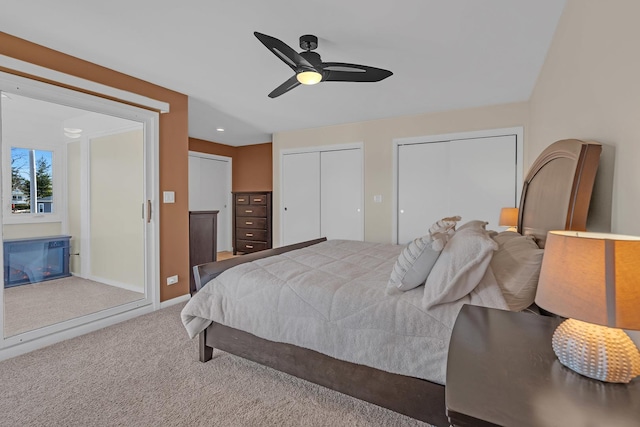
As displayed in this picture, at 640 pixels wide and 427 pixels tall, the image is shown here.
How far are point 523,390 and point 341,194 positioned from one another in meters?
4.22

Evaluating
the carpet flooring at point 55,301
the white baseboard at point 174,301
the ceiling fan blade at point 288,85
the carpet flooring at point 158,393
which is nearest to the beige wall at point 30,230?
the carpet flooring at point 55,301

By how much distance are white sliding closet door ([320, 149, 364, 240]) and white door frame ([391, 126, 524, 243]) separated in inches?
20.3

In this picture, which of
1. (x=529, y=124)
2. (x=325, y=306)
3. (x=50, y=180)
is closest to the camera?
(x=325, y=306)

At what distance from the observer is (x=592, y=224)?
1.31 m

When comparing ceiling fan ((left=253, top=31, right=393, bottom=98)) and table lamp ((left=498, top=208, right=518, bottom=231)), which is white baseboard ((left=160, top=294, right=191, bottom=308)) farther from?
table lamp ((left=498, top=208, right=518, bottom=231))

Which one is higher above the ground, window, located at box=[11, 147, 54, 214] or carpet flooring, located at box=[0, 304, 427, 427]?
window, located at box=[11, 147, 54, 214]

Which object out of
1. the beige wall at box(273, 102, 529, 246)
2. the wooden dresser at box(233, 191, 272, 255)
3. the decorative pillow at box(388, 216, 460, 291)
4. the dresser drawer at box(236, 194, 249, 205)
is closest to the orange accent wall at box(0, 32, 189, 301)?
the beige wall at box(273, 102, 529, 246)

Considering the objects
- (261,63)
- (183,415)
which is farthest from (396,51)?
(183,415)

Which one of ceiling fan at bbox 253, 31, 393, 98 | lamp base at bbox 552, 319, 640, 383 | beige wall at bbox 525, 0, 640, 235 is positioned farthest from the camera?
ceiling fan at bbox 253, 31, 393, 98

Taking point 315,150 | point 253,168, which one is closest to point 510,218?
point 315,150

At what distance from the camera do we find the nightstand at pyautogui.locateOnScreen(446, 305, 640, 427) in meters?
0.60

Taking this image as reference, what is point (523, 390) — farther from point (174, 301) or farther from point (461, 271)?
point (174, 301)

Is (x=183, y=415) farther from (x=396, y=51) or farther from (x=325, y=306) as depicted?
(x=396, y=51)

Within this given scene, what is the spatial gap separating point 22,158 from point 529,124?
5044 millimetres
